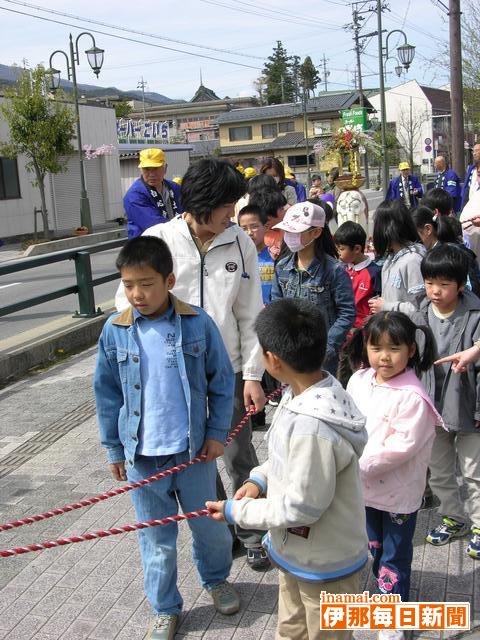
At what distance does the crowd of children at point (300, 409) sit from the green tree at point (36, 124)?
70.5 feet

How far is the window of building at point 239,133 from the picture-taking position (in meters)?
64.6

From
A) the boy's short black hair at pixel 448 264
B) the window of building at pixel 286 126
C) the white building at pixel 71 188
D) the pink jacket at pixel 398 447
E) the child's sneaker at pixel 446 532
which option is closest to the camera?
the pink jacket at pixel 398 447

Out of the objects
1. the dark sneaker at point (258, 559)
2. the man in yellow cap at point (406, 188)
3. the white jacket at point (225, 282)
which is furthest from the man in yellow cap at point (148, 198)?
the man in yellow cap at point (406, 188)

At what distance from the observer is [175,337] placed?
9.42 feet

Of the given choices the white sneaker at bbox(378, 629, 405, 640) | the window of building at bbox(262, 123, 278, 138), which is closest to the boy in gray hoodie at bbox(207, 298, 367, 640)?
the white sneaker at bbox(378, 629, 405, 640)

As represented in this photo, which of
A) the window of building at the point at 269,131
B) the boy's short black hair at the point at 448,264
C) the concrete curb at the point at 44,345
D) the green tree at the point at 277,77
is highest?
the green tree at the point at 277,77

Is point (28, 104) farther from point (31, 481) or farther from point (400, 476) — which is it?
point (400, 476)

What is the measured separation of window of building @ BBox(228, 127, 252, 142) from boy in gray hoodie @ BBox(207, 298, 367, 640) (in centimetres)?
6444

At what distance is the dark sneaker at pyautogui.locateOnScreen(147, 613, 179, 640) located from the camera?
2.92m

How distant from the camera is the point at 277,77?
9412cm

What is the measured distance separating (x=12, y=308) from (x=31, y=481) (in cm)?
302

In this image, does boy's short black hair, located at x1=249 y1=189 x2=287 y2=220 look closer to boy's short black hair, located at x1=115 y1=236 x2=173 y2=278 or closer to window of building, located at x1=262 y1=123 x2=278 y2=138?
boy's short black hair, located at x1=115 y1=236 x2=173 y2=278

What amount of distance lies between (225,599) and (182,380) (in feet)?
3.46

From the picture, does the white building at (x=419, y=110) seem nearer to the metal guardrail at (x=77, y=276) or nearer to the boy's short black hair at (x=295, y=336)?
the metal guardrail at (x=77, y=276)
